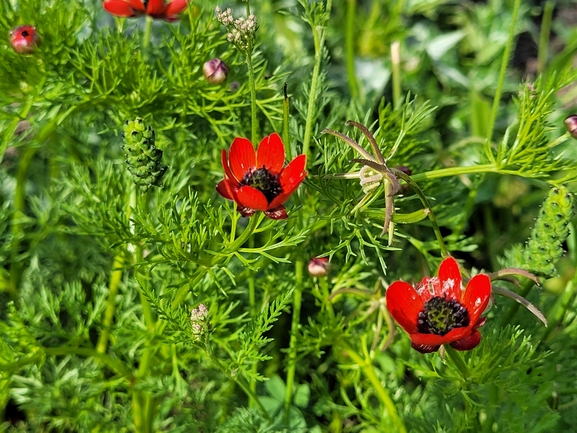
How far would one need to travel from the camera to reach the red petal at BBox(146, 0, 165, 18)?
3.73 ft

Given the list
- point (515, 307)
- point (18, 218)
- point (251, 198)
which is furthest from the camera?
point (18, 218)

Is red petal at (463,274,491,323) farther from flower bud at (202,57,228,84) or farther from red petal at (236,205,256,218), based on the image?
flower bud at (202,57,228,84)

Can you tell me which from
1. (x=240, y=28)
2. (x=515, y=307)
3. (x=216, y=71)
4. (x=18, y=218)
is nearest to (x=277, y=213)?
(x=240, y=28)

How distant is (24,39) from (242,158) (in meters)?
0.43

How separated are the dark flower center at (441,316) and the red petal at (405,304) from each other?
0.04ft

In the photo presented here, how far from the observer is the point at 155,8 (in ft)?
3.76

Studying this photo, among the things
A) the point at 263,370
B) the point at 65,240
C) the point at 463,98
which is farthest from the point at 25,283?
the point at 463,98

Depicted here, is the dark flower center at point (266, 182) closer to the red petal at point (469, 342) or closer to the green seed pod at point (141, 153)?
the green seed pod at point (141, 153)

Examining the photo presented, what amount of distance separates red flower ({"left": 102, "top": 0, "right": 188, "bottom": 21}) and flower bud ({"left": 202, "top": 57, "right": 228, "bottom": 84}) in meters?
0.12

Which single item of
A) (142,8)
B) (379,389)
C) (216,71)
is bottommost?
(379,389)

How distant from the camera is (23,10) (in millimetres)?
1197

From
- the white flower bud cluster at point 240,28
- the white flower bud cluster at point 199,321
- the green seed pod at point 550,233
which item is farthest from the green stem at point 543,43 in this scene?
the white flower bud cluster at point 199,321

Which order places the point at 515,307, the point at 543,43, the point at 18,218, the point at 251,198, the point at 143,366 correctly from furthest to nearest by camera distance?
the point at 543,43 < the point at 18,218 < the point at 143,366 < the point at 515,307 < the point at 251,198

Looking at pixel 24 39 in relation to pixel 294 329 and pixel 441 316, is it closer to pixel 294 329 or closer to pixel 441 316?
pixel 294 329
